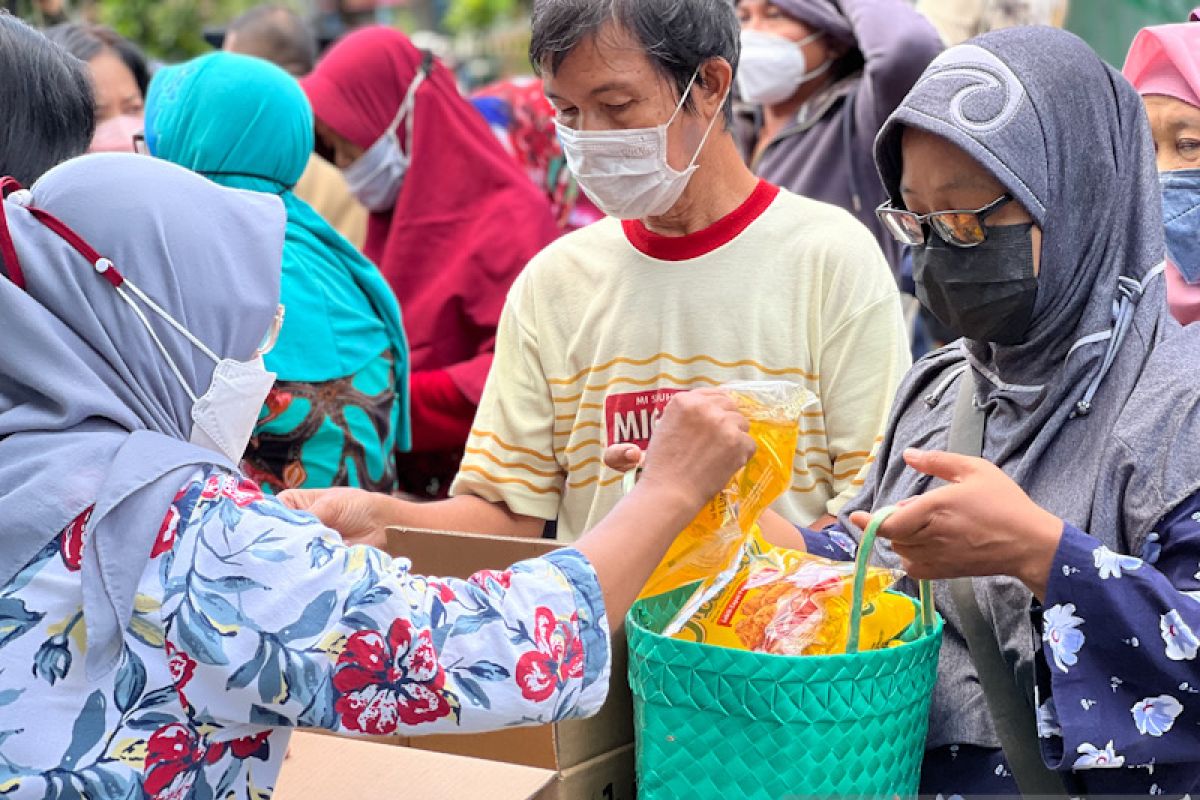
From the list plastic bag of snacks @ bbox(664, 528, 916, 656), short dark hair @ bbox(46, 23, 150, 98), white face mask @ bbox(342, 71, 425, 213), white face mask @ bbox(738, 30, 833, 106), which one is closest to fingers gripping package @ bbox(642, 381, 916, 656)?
plastic bag of snacks @ bbox(664, 528, 916, 656)

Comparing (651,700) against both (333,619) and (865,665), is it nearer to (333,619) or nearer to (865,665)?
(865,665)

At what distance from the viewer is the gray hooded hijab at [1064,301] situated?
1.82m

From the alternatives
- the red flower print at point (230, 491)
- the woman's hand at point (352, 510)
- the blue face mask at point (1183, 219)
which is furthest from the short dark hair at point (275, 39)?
the red flower print at point (230, 491)

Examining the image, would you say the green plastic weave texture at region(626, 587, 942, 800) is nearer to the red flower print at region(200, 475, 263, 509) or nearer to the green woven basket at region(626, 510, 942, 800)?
the green woven basket at region(626, 510, 942, 800)

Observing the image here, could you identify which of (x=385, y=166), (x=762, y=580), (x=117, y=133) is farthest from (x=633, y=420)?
(x=117, y=133)

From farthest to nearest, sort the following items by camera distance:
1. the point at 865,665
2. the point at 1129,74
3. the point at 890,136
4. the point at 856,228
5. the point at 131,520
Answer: the point at 1129,74
the point at 856,228
the point at 890,136
the point at 865,665
the point at 131,520

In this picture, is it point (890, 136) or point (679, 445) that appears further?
point (890, 136)

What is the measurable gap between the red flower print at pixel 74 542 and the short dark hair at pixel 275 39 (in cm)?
507

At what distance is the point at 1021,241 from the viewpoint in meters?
1.94

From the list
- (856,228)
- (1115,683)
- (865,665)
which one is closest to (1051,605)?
(1115,683)

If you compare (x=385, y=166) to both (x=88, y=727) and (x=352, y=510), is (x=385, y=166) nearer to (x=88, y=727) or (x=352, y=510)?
(x=352, y=510)

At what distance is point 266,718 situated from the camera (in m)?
1.60

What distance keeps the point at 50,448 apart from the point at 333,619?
369 mm

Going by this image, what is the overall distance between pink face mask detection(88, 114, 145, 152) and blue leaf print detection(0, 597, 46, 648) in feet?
10.6
